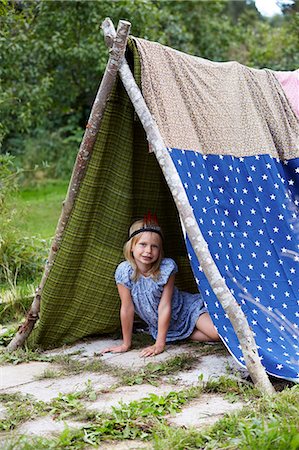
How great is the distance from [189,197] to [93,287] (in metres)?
1.05

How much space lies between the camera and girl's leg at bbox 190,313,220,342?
4.79m

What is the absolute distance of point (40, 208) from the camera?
11.2 metres

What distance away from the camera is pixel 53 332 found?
4.98 metres

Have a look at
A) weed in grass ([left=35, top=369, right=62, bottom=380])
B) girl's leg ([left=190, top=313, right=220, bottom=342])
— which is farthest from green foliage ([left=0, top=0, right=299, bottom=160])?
weed in grass ([left=35, top=369, right=62, bottom=380])

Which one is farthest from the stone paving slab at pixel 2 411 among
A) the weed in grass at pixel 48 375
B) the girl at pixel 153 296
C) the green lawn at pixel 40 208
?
the green lawn at pixel 40 208

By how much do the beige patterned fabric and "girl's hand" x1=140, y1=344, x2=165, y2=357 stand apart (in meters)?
1.15

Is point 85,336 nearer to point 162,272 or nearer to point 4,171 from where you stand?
point 162,272

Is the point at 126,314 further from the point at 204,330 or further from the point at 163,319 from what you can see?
the point at 204,330

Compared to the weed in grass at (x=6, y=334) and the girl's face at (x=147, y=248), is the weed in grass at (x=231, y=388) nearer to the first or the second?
the girl's face at (x=147, y=248)

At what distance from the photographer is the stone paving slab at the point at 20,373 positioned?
426 centimetres

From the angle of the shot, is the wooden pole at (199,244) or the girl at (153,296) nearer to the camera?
the wooden pole at (199,244)

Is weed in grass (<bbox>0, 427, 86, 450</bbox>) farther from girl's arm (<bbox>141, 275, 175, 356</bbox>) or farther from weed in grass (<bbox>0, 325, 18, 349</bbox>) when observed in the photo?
weed in grass (<bbox>0, 325, 18, 349</bbox>)

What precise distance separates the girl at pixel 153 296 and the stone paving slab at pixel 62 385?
1.70 ft

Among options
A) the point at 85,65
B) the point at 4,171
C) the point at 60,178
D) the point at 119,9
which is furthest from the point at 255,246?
the point at 60,178
